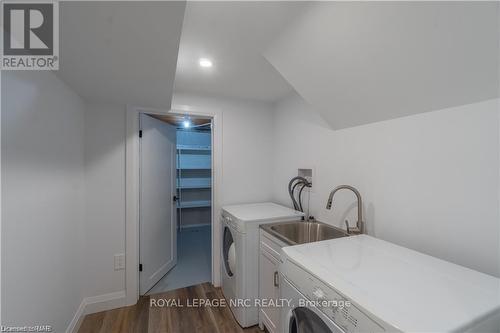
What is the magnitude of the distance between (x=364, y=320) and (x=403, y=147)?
107 cm

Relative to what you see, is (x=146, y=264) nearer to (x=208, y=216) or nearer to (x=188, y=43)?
(x=188, y=43)

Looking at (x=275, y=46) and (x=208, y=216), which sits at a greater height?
(x=275, y=46)

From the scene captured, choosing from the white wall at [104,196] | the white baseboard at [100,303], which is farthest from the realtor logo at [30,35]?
the white baseboard at [100,303]

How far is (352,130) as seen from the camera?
162cm

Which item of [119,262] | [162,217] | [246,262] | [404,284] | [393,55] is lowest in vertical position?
[119,262]

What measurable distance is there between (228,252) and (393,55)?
2035 mm

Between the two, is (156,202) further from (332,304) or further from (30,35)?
(332,304)

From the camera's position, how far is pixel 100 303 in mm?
1921

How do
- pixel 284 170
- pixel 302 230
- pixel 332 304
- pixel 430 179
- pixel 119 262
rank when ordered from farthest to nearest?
pixel 284 170
pixel 119 262
pixel 302 230
pixel 430 179
pixel 332 304

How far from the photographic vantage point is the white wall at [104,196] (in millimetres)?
1919

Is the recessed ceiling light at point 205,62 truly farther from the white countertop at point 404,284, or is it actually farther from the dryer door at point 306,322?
the dryer door at point 306,322

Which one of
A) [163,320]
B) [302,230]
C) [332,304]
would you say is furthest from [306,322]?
[163,320]

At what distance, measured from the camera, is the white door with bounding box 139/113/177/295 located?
216cm

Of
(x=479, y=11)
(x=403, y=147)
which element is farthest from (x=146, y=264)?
(x=479, y=11)
